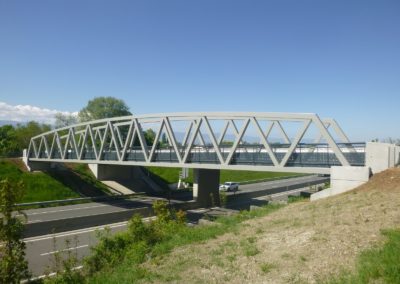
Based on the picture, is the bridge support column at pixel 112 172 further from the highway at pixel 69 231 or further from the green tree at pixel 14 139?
the green tree at pixel 14 139

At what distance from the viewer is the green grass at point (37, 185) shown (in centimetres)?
4106

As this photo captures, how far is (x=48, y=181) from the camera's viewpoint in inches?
1805

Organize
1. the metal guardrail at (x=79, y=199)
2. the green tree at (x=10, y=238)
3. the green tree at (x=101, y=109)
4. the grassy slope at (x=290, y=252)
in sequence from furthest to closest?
the green tree at (x=101, y=109)
the metal guardrail at (x=79, y=199)
the green tree at (x=10, y=238)
the grassy slope at (x=290, y=252)

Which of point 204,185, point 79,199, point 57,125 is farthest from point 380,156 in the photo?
point 57,125

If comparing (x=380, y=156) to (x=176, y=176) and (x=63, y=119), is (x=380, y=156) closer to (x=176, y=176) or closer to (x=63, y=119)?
(x=176, y=176)

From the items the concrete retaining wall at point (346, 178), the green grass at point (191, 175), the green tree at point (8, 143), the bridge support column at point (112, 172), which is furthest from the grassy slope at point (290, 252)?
the green tree at point (8, 143)

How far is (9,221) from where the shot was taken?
973cm

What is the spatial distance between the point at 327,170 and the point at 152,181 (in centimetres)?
3575

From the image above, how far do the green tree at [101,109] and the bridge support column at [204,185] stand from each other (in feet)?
197

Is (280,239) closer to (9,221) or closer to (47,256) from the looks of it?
(9,221)

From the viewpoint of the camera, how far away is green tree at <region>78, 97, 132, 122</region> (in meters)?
91.0

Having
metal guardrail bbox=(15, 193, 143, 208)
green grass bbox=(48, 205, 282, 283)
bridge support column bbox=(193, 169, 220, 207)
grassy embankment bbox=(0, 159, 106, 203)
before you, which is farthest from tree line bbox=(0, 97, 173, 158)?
green grass bbox=(48, 205, 282, 283)

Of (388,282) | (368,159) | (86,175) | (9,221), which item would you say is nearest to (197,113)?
(368,159)

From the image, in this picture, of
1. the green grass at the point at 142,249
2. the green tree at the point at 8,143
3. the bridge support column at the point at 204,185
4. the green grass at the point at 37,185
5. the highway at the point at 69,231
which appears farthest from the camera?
the green tree at the point at 8,143
